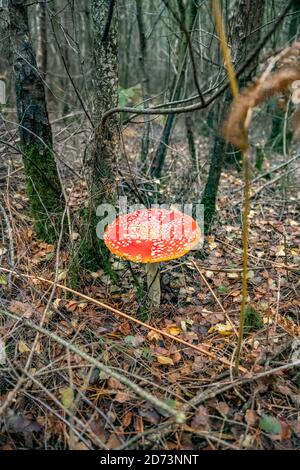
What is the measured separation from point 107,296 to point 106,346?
2.65 feet

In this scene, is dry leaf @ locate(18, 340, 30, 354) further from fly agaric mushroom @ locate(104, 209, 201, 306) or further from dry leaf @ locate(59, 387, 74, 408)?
fly agaric mushroom @ locate(104, 209, 201, 306)

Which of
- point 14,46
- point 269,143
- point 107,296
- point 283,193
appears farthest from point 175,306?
point 269,143

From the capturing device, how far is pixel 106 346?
2967 millimetres

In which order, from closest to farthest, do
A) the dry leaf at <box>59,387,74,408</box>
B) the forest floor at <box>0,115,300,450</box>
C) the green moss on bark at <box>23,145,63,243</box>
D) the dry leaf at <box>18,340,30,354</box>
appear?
1. the forest floor at <box>0,115,300,450</box>
2. the dry leaf at <box>59,387,74,408</box>
3. the dry leaf at <box>18,340,30,354</box>
4. the green moss on bark at <box>23,145,63,243</box>

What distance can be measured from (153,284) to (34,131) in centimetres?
208

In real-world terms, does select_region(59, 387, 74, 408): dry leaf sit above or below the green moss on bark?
below

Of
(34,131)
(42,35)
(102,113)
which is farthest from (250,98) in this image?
(42,35)

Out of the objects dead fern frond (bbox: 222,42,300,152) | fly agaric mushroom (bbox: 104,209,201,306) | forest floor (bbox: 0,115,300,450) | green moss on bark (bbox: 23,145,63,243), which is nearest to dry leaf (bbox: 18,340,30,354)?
forest floor (bbox: 0,115,300,450)

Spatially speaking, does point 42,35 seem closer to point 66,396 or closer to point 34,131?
point 34,131

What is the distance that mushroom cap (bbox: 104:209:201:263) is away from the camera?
114 inches

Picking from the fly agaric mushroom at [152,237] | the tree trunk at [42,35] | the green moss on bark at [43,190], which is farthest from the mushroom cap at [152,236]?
the tree trunk at [42,35]

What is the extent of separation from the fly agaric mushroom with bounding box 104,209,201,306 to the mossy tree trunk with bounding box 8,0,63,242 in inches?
33.3

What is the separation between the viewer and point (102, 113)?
3471 millimetres
